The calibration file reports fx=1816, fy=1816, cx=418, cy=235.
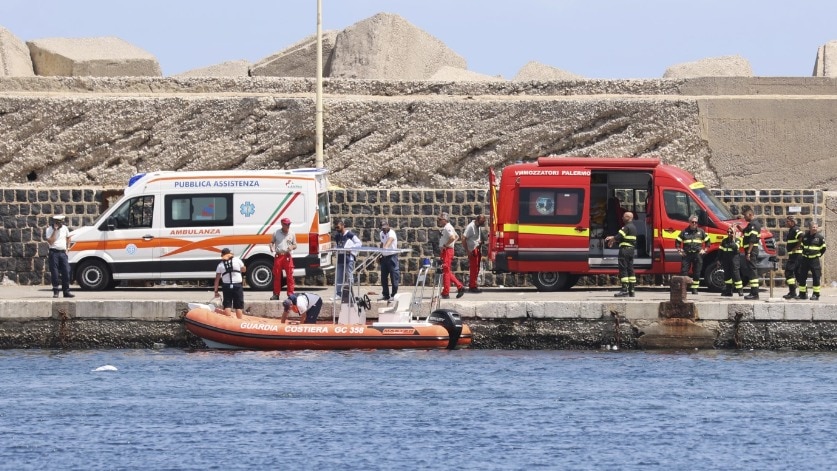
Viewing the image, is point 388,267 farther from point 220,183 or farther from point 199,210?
point 199,210

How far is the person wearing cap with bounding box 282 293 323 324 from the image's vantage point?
2652 cm

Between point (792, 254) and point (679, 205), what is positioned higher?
point (679, 205)

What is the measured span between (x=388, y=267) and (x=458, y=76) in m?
10.1

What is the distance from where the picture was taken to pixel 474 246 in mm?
29281

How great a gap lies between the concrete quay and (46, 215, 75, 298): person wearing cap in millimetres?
495

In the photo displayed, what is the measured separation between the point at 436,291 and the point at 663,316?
12.5 ft

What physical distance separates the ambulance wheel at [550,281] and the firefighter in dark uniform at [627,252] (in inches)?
60.4

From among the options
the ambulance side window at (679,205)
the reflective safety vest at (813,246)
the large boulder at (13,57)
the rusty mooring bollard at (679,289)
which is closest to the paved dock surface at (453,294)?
the rusty mooring bollard at (679,289)

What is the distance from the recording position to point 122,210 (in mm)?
29469

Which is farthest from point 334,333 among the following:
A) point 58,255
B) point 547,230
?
point 58,255

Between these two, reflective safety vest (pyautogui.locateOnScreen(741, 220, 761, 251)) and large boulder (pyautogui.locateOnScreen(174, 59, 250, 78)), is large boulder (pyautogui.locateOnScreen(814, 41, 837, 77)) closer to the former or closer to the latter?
reflective safety vest (pyautogui.locateOnScreen(741, 220, 761, 251))

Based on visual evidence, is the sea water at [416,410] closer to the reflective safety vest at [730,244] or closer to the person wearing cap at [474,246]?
the reflective safety vest at [730,244]

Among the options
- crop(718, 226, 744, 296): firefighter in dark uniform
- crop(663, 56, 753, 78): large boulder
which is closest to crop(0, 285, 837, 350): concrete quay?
crop(718, 226, 744, 296): firefighter in dark uniform

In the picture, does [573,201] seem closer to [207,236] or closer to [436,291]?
[436,291]
